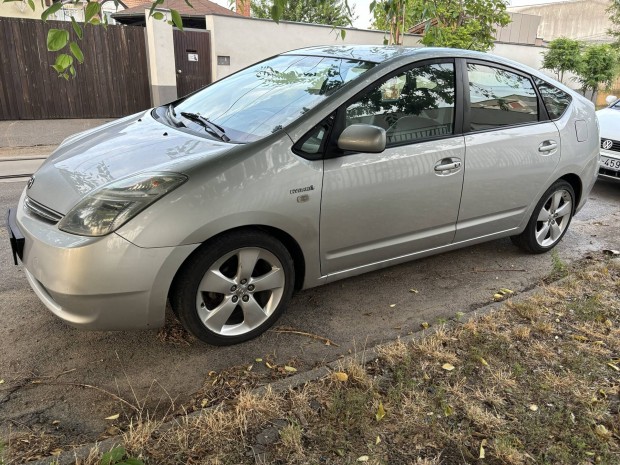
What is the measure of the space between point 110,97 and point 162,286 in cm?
1025

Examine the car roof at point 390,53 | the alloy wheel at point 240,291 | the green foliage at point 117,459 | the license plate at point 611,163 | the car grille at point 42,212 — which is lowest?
the green foliage at point 117,459

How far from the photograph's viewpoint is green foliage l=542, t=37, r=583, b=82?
1764 centimetres

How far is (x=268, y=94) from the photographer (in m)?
3.35

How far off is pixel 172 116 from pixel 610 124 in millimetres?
6289

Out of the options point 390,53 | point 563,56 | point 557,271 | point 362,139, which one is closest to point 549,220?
point 557,271

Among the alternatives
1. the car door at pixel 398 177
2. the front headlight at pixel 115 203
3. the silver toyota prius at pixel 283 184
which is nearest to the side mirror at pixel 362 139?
the silver toyota prius at pixel 283 184

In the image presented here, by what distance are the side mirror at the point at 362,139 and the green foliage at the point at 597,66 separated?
Answer: 62.2ft

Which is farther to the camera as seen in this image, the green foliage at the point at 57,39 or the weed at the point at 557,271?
the weed at the point at 557,271

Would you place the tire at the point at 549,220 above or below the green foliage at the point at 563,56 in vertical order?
below

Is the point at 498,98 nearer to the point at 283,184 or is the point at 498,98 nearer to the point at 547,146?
the point at 547,146

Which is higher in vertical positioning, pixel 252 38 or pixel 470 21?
pixel 470 21

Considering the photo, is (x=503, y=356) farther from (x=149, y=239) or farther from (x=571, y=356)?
(x=149, y=239)

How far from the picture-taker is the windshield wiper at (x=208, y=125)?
300 centimetres

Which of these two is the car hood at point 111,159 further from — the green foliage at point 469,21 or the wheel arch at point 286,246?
the green foliage at point 469,21
